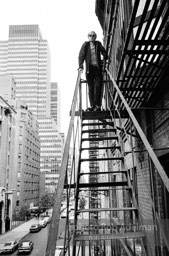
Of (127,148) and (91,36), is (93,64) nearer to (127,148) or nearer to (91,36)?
(91,36)

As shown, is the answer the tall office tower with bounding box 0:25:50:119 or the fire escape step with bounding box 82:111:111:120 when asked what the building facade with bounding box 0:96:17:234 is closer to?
the fire escape step with bounding box 82:111:111:120

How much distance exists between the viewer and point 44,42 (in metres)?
140

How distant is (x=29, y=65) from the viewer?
5325 inches

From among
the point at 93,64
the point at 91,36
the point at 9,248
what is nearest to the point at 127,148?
the point at 93,64

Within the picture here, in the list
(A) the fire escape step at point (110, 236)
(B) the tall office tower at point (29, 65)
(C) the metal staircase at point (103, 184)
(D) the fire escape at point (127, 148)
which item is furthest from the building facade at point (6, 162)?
(B) the tall office tower at point (29, 65)

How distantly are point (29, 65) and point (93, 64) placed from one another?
138 metres

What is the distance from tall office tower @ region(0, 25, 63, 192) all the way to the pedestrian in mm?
126766

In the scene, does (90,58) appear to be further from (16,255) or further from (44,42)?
(44,42)

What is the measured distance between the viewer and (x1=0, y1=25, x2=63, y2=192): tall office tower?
438 ft

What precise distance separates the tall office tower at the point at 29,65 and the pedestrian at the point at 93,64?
12677cm

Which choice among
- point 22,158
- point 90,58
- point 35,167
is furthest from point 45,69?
point 90,58

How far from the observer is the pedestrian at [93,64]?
598cm

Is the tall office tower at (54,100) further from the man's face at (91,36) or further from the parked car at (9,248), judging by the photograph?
the man's face at (91,36)

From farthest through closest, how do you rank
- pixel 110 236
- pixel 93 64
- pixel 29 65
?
1. pixel 29 65
2. pixel 93 64
3. pixel 110 236
